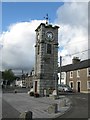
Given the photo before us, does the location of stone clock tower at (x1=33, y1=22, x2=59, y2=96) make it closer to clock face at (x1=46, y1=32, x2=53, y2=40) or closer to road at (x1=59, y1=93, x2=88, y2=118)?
clock face at (x1=46, y1=32, x2=53, y2=40)

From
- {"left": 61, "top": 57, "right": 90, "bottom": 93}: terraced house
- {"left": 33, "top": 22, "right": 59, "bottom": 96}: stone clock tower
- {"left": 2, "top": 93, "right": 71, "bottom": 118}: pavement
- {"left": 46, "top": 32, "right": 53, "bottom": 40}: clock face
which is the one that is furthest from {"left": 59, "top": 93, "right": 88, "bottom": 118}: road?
{"left": 61, "top": 57, "right": 90, "bottom": 93}: terraced house

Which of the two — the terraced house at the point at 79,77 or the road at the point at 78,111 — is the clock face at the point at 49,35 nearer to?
the terraced house at the point at 79,77

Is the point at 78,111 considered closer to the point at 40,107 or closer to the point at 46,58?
the point at 40,107

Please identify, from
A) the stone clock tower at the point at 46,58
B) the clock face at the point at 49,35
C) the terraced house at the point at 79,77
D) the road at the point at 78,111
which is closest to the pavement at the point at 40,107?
the road at the point at 78,111

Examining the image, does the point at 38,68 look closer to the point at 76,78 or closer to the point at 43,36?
the point at 43,36

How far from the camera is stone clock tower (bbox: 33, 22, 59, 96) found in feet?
144

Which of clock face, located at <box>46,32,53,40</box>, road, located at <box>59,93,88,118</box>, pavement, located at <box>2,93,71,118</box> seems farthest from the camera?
clock face, located at <box>46,32,53,40</box>

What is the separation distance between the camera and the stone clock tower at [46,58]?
4388 cm

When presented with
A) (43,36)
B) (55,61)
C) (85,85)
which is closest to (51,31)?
(43,36)

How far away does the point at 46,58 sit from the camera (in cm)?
→ 4444

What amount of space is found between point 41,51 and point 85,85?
1760 centimetres

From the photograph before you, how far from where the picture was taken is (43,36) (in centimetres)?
4525

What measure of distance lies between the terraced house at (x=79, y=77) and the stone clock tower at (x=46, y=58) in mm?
14520

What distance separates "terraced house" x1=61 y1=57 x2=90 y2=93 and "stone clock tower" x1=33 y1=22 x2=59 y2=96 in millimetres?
14520
